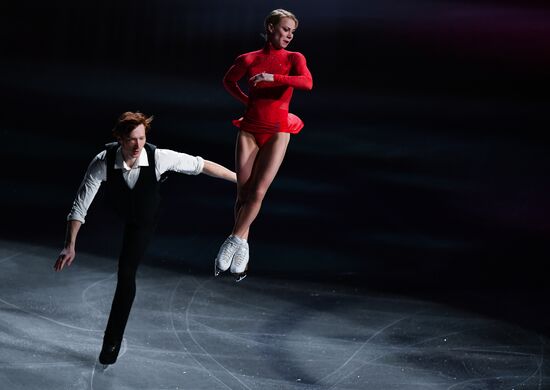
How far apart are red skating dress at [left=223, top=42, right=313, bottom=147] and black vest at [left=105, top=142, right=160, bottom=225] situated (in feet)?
2.25

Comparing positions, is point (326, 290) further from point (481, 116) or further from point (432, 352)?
point (481, 116)

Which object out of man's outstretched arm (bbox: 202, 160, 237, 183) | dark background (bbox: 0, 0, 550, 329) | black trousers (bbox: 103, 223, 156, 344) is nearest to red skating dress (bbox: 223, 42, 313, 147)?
man's outstretched arm (bbox: 202, 160, 237, 183)

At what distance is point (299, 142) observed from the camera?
15.5 meters

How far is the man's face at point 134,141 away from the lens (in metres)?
6.38

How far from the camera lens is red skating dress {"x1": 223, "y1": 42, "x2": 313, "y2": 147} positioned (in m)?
6.34

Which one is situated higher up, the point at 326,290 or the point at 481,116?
the point at 481,116

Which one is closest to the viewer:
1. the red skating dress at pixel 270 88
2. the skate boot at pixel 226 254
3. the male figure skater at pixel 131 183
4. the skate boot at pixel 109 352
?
the red skating dress at pixel 270 88

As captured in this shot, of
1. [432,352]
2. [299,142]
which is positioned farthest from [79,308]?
[299,142]

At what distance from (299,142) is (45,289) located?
16.9 ft

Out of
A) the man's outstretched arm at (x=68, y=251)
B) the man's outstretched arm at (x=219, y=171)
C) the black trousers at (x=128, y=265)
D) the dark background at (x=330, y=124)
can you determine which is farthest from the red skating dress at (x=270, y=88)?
the dark background at (x=330, y=124)

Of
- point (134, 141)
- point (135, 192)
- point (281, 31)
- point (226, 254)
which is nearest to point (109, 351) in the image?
point (226, 254)

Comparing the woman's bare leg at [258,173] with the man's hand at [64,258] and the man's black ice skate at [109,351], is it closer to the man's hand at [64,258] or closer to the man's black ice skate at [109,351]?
the man's hand at [64,258]

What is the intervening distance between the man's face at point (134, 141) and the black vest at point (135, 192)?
172 millimetres

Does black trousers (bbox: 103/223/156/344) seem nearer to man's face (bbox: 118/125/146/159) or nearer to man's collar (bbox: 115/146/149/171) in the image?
man's collar (bbox: 115/146/149/171)
